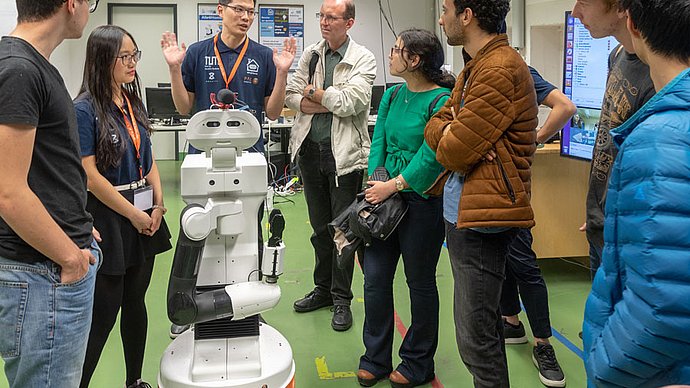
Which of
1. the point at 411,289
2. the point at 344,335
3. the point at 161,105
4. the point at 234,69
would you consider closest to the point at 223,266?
the point at 411,289

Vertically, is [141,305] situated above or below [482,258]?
below

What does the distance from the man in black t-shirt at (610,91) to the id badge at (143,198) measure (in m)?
1.59

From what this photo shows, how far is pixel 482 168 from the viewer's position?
185 centimetres

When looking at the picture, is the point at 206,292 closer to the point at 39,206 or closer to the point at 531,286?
the point at 39,206

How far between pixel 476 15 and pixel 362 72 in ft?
3.96

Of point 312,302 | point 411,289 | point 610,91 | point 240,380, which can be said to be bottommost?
point 312,302

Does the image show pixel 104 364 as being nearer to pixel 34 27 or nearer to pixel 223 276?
pixel 223 276

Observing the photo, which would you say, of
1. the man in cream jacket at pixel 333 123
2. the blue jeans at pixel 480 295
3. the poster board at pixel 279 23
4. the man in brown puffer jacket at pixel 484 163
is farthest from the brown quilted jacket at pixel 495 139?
the poster board at pixel 279 23

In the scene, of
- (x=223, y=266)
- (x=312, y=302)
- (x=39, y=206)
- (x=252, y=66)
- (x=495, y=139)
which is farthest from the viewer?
(x=312, y=302)

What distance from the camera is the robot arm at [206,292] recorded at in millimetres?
1785

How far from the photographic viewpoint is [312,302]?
342cm

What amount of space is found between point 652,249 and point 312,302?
2568mm

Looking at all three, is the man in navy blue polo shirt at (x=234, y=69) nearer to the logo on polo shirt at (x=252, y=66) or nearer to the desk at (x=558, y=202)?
the logo on polo shirt at (x=252, y=66)

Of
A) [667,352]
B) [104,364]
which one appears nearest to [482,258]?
[667,352]
